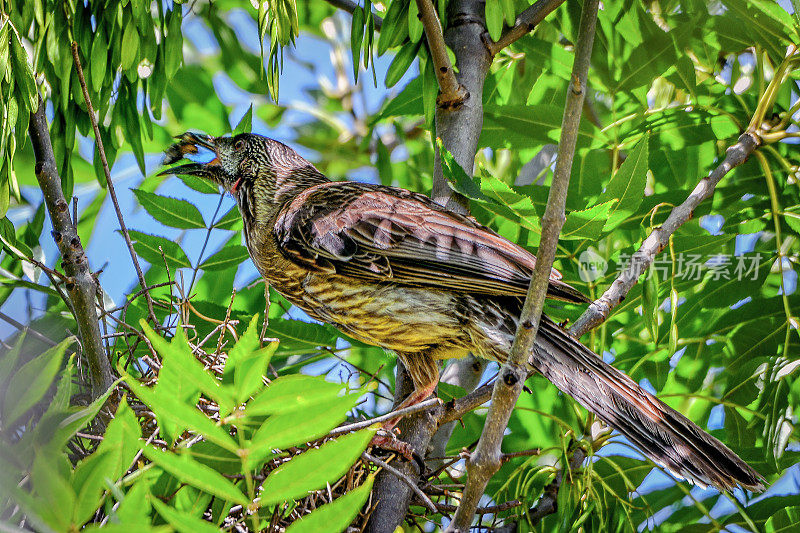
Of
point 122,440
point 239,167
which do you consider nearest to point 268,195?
point 239,167

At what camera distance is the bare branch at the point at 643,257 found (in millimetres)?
2330

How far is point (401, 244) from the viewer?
2.58 meters

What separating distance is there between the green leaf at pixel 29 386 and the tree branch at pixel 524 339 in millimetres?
736

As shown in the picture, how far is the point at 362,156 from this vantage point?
4.50 meters

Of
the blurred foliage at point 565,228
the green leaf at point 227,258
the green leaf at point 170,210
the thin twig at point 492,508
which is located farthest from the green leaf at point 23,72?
the thin twig at point 492,508

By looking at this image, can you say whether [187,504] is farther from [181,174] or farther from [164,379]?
[181,174]

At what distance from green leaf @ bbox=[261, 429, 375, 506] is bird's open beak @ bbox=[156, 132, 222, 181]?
219cm

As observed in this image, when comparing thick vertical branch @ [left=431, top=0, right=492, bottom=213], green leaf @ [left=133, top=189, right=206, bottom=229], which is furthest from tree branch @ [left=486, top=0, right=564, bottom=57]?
green leaf @ [left=133, top=189, right=206, bottom=229]

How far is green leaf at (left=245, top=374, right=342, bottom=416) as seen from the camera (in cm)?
124

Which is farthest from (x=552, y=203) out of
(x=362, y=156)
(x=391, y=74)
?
(x=362, y=156)

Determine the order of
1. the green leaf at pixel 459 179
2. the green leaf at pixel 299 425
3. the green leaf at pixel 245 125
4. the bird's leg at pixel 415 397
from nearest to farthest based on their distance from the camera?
the green leaf at pixel 299 425 → the green leaf at pixel 459 179 → the bird's leg at pixel 415 397 → the green leaf at pixel 245 125

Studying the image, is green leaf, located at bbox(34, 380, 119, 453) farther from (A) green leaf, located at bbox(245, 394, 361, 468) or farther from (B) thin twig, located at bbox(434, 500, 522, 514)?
(B) thin twig, located at bbox(434, 500, 522, 514)

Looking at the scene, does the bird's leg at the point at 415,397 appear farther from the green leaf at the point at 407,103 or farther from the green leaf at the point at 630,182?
the green leaf at the point at 407,103

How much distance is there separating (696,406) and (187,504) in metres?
1.92
